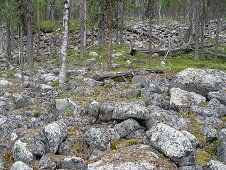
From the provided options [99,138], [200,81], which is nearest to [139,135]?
[99,138]

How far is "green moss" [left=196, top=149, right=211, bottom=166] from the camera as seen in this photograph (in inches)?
316

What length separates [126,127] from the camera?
9539 mm

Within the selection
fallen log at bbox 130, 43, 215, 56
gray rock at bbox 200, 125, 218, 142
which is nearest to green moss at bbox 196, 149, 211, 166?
gray rock at bbox 200, 125, 218, 142

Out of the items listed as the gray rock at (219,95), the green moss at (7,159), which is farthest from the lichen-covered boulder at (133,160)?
the gray rock at (219,95)

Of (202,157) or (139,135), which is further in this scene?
(139,135)

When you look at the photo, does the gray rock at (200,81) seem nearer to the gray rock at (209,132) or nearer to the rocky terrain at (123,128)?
the rocky terrain at (123,128)

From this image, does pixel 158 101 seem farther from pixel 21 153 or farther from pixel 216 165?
pixel 21 153

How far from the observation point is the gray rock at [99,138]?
8852mm

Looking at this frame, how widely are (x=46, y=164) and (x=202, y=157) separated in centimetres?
397

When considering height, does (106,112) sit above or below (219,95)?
below

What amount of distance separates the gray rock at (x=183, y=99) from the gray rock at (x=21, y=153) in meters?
5.49

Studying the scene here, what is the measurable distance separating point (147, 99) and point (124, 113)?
2729 millimetres

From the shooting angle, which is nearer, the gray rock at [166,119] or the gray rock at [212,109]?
the gray rock at [166,119]

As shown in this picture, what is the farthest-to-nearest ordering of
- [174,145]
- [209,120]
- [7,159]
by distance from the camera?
[209,120] → [7,159] → [174,145]
